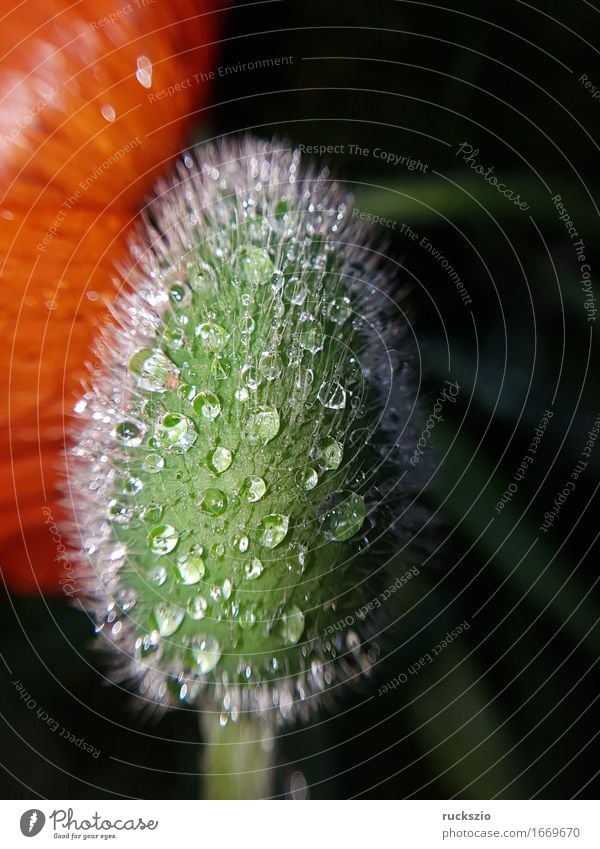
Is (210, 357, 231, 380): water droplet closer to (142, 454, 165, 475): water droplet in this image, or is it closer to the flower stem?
(142, 454, 165, 475): water droplet

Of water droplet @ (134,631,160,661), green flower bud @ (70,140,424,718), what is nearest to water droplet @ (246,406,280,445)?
green flower bud @ (70,140,424,718)

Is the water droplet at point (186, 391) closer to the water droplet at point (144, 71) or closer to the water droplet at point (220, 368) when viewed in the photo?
the water droplet at point (220, 368)

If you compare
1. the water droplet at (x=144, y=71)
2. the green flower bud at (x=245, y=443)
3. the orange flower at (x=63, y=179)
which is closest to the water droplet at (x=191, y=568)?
the green flower bud at (x=245, y=443)

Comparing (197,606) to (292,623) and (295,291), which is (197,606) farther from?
(295,291)

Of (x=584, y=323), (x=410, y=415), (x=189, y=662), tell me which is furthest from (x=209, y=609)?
(x=584, y=323)
